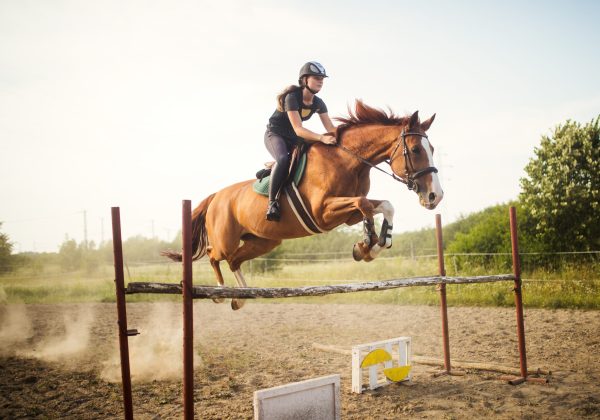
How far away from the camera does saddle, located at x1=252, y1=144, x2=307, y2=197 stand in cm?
399

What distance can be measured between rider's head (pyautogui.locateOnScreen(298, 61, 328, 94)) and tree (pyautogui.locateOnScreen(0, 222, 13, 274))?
20335 millimetres

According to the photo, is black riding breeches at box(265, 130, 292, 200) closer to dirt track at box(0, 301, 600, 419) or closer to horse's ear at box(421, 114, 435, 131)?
horse's ear at box(421, 114, 435, 131)

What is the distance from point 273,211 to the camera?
3.86 m

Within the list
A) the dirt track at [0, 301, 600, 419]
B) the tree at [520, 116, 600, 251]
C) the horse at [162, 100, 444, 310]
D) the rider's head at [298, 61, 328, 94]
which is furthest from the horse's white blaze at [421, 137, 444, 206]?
the tree at [520, 116, 600, 251]

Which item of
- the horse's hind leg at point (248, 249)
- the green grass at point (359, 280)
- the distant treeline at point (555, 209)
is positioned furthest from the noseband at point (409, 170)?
the distant treeline at point (555, 209)

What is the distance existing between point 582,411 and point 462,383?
137cm

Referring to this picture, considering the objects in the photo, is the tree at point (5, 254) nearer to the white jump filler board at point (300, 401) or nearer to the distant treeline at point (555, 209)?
the distant treeline at point (555, 209)

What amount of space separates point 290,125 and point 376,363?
2855mm

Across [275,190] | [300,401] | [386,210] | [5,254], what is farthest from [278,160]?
[5,254]

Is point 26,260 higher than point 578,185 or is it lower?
lower

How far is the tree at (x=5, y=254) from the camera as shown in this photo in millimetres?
19703

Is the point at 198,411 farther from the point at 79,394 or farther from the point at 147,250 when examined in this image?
the point at 147,250

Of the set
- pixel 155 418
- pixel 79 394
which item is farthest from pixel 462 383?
pixel 79 394

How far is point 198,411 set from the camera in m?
4.50
